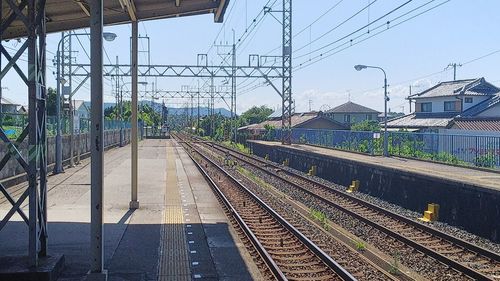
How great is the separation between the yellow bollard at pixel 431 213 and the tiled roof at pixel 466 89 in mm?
32842

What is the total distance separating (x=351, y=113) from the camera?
75.8 metres

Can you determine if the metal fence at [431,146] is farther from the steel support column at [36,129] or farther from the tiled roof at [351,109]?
the tiled roof at [351,109]

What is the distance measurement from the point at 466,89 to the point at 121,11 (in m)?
37.8

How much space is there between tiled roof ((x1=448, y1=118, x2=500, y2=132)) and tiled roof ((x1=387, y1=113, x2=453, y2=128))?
1781 mm

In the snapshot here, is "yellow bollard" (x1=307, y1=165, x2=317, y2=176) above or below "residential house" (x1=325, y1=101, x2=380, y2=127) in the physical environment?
below

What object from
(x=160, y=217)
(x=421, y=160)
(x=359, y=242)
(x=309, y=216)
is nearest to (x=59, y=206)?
(x=160, y=217)

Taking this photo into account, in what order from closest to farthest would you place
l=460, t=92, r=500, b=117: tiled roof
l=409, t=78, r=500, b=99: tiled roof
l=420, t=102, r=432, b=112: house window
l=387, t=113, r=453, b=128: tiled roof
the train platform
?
the train platform
l=387, t=113, r=453, b=128: tiled roof
l=460, t=92, r=500, b=117: tiled roof
l=409, t=78, r=500, b=99: tiled roof
l=420, t=102, r=432, b=112: house window

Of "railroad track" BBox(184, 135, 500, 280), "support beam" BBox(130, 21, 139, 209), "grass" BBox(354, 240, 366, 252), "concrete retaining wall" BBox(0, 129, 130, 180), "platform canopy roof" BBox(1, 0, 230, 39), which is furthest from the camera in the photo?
"concrete retaining wall" BBox(0, 129, 130, 180)

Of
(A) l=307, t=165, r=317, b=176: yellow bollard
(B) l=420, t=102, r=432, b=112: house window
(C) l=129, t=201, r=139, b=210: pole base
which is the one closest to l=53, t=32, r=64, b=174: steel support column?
(C) l=129, t=201, r=139, b=210: pole base

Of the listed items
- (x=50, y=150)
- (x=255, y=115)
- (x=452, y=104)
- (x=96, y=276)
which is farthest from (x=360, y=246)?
(x=255, y=115)

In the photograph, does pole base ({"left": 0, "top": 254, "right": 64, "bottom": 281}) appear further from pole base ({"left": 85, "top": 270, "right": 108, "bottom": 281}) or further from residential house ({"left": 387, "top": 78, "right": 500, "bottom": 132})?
residential house ({"left": 387, "top": 78, "right": 500, "bottom": 132})

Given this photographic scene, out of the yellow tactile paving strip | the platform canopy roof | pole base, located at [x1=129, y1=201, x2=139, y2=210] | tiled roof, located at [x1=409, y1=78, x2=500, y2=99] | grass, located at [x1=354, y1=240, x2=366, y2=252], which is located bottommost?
grass, located at [x1=354, y1=240, x2=366, y2=252]

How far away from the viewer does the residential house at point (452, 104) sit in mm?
41875

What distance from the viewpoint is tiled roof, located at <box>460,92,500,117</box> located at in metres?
41.5
